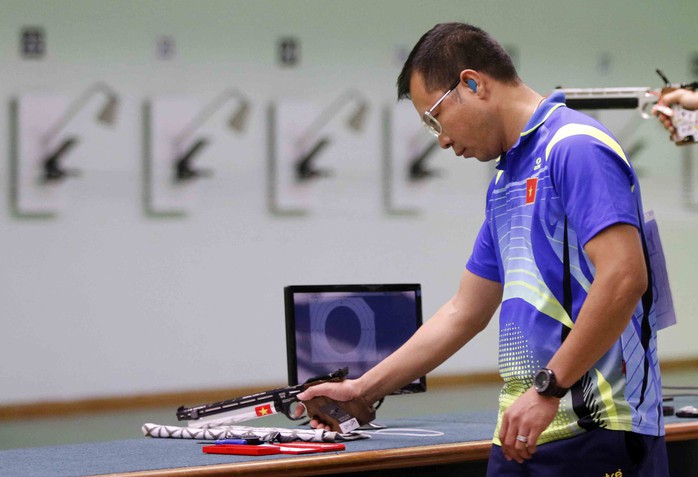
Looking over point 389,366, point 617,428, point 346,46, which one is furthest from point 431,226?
point 617,428

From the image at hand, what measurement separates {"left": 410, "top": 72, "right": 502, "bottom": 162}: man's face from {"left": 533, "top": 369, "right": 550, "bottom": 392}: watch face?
1.36ft

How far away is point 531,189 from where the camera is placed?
1.73 meters

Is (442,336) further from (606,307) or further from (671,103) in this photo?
(671,103)

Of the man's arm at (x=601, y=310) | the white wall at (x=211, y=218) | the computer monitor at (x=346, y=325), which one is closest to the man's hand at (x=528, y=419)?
the man's arm at (x=601, y=310)

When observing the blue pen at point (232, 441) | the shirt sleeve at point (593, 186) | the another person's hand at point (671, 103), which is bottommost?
the blue pen at point (232, 441)

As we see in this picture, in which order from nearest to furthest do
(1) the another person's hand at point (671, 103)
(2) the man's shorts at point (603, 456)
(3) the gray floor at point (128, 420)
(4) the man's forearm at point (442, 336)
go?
1. (2) the man's shorts at point (603, 456)
2. (4) the man's forearm at point (442, 336)
3. (1) the another person's hand at point (671, 103)
4. (3) the gray floor at point (128, 420)

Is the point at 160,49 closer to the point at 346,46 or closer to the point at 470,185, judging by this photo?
the point at 346,46

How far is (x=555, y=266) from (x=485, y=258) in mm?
329

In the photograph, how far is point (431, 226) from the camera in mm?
7117

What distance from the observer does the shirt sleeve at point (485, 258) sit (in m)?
1.98

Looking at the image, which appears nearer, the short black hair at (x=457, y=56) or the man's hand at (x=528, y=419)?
the man's hand at (x=528, y=419)

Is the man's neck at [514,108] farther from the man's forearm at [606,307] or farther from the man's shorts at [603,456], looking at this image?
the man's shorts at [603,456]

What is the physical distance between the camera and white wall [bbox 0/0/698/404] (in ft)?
19.4

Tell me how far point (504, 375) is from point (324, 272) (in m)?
5.01
